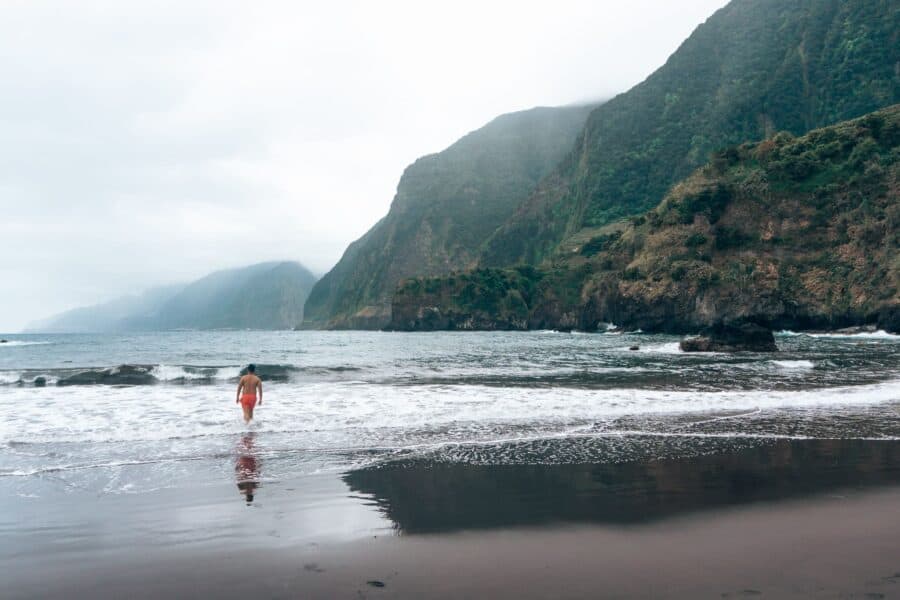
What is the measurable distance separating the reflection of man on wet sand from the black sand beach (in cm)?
11

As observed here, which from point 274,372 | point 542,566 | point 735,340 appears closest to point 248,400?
point 542,566

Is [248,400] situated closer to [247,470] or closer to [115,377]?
[247,470]

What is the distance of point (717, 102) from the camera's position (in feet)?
452

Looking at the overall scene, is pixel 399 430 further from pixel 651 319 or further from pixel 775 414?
pixel 651 319

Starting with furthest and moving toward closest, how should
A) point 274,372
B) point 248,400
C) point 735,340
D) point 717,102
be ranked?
1. point 717,102
2. point 735,340
3. point 274,372
4. point 248,400

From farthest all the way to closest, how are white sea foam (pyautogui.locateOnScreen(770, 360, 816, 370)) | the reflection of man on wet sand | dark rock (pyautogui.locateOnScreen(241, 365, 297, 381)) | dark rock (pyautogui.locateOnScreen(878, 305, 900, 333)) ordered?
dark rock (pyautogui.locateOnScreen(878, 305, 900, 333))
white sea foam (pyautogui.locateOnScreen(770, 360, 816, 370))
dark rock (pyautogui.locateOnScreen(241, 365, 297, 381))
the reflection of man on wet sand

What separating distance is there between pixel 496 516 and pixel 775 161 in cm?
9170

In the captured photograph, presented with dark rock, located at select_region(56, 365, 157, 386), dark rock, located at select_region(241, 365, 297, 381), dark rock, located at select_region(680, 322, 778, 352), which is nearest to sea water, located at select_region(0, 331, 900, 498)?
dark rock, located at select_region(56, 365, 157, 386)

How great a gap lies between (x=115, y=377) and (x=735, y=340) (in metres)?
37.5

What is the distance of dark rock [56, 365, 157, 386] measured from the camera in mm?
22703

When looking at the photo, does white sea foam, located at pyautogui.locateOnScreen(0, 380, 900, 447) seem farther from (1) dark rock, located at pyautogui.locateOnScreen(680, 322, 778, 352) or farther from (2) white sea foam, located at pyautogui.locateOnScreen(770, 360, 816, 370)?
(1) dark rock, located at pyautogui.locateOnScreen(680, 322, 778, 352)

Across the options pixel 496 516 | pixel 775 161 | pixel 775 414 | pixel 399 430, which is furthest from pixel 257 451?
pixel 775 161

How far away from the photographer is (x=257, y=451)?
974 centimetres

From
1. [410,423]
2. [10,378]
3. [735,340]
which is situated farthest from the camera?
[735,340]
